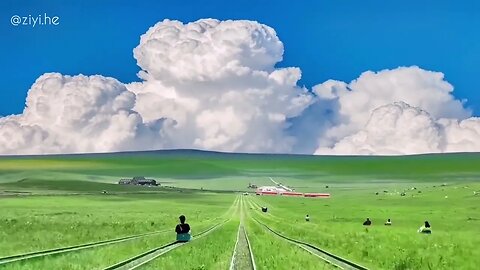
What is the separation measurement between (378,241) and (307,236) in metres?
10.4

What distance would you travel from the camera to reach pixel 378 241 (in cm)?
4550

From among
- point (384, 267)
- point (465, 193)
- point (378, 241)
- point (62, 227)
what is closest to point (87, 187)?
point (465, 193)

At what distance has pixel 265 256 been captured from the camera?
3588 cm

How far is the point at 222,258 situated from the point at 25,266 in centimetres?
883

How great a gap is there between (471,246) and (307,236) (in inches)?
624

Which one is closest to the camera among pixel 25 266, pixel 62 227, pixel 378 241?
pixel 25 266

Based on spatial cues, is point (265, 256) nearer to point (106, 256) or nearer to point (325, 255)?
point (325, 255)

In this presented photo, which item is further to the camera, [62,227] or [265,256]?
[62,227]

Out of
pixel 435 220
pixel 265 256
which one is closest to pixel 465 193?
pixel 435 220

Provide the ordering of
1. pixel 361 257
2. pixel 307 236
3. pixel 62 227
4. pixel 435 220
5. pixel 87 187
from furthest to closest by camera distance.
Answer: pixel 87 187
pixel 435 220
pixel 62 227
pixel 307 236
pixel 361 257

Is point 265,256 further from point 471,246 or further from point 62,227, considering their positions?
point 62,227

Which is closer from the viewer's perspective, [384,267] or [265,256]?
[384,267]

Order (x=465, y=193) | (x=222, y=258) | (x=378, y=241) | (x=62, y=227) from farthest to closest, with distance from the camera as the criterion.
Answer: (x=465, y=193)
(x=62, y=227)
(x=378, y=241)
(x=222, y=258)

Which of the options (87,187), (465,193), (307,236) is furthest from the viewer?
(87,187)
